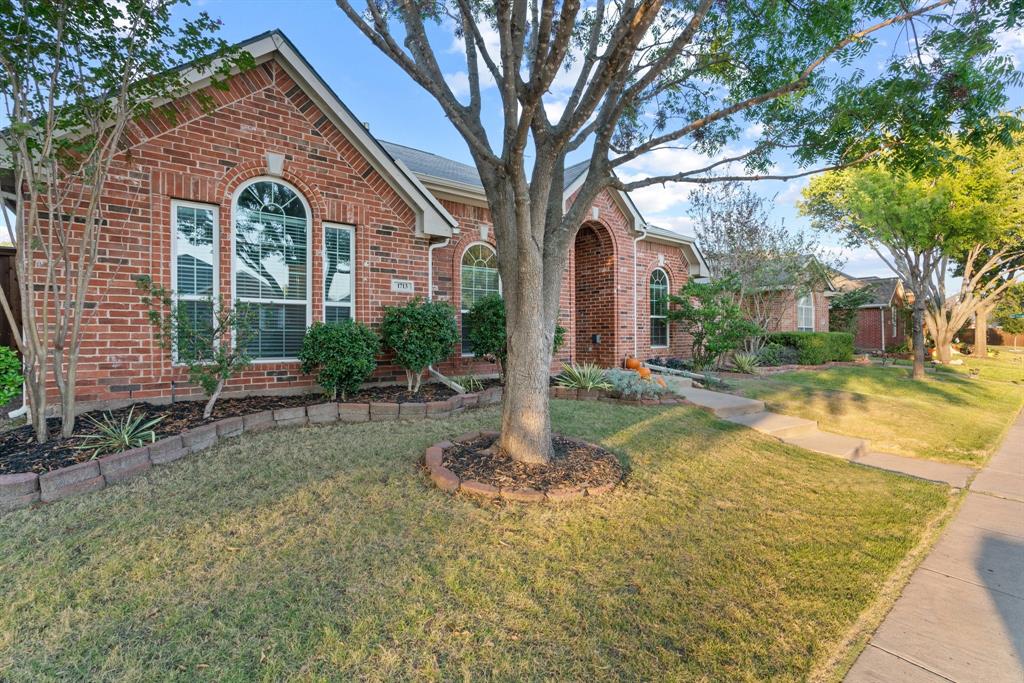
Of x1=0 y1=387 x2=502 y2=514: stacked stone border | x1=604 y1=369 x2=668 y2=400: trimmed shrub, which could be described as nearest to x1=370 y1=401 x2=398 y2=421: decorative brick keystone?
x1=0 y1=387 x2=502 y2=514: stacked stone border

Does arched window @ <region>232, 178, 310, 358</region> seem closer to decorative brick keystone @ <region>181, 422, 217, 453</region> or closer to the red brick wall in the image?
the red brick wall

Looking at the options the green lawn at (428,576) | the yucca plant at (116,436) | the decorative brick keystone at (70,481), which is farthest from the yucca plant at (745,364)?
the decorative brick keystone at (70,481)

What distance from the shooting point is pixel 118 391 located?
5551mm

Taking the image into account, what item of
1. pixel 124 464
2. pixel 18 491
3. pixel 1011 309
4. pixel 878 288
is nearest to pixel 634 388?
pixel 124 464

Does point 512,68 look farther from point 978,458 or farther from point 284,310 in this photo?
point 978,458

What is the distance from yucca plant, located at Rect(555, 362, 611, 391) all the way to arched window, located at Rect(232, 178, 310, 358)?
4.50 metres

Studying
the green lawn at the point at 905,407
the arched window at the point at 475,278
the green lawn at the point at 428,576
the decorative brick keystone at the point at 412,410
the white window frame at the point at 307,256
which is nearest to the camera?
the green lawn at the point at 428,576

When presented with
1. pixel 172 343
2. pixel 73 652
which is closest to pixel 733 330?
A: pixel 172 343

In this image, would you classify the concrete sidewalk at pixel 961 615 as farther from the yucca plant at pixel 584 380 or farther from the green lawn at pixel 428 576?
the yucca plant at pixel 584 380

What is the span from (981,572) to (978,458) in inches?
152

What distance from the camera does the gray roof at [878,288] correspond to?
26219mm

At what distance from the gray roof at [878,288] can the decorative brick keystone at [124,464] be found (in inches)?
1177

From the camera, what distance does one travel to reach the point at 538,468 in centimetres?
416

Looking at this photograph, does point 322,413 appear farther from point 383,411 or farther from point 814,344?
point 814,344
